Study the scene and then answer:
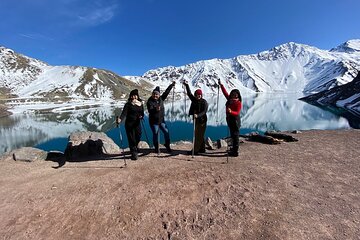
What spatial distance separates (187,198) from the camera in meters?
8.95

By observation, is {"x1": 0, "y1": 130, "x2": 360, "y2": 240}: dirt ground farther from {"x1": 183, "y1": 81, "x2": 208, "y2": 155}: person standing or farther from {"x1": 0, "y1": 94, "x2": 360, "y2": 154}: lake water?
{"x1": 0, "y1": 94, "x2": 360, "y2": 154}: lake water

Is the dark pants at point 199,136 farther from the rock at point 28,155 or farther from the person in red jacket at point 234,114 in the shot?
the rock at point 28,155

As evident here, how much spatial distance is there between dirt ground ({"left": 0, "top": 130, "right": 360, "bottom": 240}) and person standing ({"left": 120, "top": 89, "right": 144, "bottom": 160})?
3.22 ft

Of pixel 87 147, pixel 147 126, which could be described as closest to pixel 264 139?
pixel 87 147

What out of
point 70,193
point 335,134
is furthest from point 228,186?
point 335,134

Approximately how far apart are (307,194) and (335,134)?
12736 mm

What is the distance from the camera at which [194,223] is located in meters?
7.71

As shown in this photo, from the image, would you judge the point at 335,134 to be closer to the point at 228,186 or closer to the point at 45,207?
the point at 228,186

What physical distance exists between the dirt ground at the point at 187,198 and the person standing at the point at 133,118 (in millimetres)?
981

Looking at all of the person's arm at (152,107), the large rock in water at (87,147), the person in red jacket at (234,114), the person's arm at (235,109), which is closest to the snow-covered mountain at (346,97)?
the person in red jacket at (234,114)

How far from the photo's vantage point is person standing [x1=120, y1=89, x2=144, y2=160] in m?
13.1

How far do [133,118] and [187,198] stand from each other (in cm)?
580

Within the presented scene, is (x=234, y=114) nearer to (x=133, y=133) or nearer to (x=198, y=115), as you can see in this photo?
(x=198, y=115)

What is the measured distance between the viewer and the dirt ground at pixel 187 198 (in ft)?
24.4
